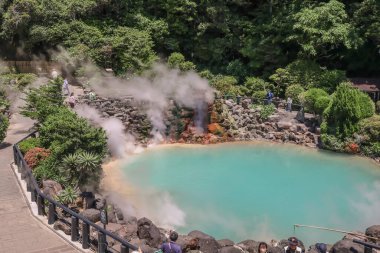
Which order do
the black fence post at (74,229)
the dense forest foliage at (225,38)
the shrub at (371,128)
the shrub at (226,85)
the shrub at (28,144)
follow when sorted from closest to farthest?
the black fence post at (74,229), the shrub at (28,144), the shrub at (371,128), the shrub at (226,85), the dense forest foliage at (225,38)

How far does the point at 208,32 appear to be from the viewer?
43875 millimetres

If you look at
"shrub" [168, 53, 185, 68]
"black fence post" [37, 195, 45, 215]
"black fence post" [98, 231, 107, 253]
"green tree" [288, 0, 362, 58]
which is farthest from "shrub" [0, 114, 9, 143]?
"green tree" [288, 0, 362, 58]

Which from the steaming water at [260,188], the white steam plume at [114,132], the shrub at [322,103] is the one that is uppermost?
the shrub at [322,103]

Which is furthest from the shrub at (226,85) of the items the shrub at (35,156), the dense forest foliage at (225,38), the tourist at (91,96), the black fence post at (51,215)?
the black fence post at (51,215)

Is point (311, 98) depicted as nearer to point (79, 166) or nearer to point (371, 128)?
point (371, 128)

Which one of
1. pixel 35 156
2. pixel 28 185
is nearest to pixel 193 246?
pixel 28 185

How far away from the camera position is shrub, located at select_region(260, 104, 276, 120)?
3297cm

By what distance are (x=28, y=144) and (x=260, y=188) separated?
1149 centimetres

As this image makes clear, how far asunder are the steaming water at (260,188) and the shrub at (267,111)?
2.80 meters

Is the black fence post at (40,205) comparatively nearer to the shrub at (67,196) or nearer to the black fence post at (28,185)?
the shrub at (67,196)

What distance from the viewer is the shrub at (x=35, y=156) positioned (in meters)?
20.1

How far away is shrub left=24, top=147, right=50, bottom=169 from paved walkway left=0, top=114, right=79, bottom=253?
0.90 meters

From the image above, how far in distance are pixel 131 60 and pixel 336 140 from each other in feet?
61.5

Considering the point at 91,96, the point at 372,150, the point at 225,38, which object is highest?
the point at 225,38
